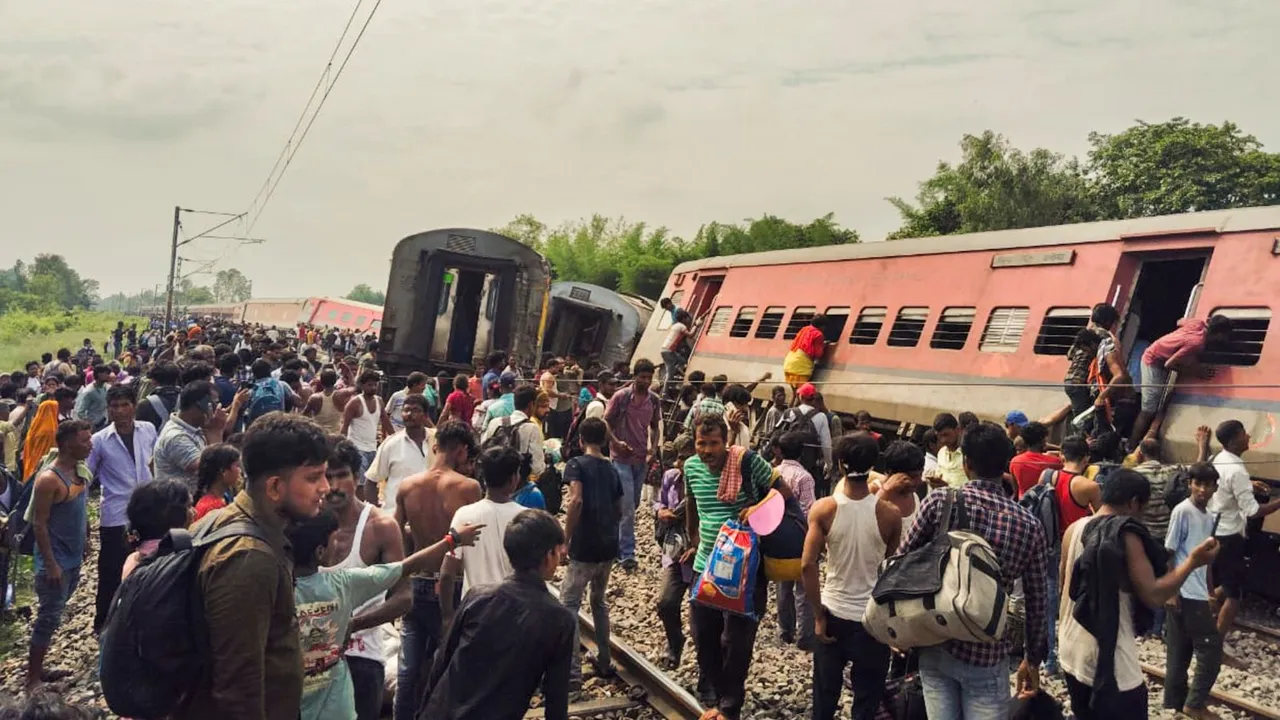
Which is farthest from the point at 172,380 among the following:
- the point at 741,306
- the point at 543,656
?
the point at 741,306

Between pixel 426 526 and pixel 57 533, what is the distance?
2682 millimetres

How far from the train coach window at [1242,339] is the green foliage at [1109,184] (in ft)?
80.4

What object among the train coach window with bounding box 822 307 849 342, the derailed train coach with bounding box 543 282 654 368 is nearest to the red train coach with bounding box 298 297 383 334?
the derailed train coach with bounding box 543 282 654 368

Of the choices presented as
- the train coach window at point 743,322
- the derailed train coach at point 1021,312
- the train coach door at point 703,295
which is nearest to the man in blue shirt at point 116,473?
the derailed train coach at point 1021,312

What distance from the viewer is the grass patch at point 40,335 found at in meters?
38.8

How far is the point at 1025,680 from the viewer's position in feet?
13.3

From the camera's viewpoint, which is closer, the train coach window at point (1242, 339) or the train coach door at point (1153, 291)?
the train coach window at point (1242, 339)

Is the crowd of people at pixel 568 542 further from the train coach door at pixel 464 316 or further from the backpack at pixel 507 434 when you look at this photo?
the train coach door at pixel 464 316

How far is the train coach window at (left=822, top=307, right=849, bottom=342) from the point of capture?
43.5 feet

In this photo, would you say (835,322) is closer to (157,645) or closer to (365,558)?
(365,558)

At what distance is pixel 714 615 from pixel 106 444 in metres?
4.10

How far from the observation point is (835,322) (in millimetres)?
13477

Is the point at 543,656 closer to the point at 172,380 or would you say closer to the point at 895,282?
the point at 172,380

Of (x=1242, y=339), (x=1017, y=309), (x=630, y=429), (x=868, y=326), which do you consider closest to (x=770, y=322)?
(x=868, y=326)
